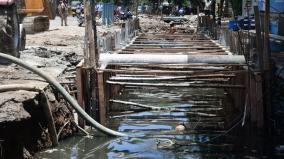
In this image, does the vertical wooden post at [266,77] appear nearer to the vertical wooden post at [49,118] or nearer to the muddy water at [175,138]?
the muddy water at [175,138]

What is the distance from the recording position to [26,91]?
8.44 metres

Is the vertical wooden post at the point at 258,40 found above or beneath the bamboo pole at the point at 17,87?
above

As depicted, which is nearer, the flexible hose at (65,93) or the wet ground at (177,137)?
the flexible hose at (65,93)

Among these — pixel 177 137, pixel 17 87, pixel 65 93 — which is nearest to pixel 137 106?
pixel 177 137

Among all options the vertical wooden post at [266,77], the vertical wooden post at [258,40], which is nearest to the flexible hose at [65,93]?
the vertical wooden post at [266,77]

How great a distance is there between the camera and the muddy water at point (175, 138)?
921cm

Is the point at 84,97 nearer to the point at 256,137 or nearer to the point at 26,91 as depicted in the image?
the point at 26,91

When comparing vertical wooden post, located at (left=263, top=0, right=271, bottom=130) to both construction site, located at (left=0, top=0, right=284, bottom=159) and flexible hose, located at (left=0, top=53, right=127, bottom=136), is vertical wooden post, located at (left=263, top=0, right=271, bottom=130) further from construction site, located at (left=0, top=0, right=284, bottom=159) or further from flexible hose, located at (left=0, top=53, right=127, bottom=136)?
flexible hose, located at (left=0, top=53, right=127, bottom=136)

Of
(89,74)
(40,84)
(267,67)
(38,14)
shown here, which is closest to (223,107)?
(267,67)

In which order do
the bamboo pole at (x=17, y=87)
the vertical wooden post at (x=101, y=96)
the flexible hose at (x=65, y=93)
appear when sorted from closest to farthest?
the bamboo pole at (x=17, y=87), the flexible hose at (x=65, y=93), the vertical wooden post at (x=101, y=96)

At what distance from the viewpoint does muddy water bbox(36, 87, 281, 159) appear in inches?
363

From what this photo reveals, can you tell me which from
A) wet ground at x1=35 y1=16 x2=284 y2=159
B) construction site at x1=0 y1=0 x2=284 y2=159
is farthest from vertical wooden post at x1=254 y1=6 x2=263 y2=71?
wet ground at x1=35 y1=16 x2=284 y2=159

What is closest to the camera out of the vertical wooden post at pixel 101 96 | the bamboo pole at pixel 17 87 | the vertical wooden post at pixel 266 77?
the bamboo pole at pixel 17 87

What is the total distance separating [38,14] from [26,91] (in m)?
20.4
